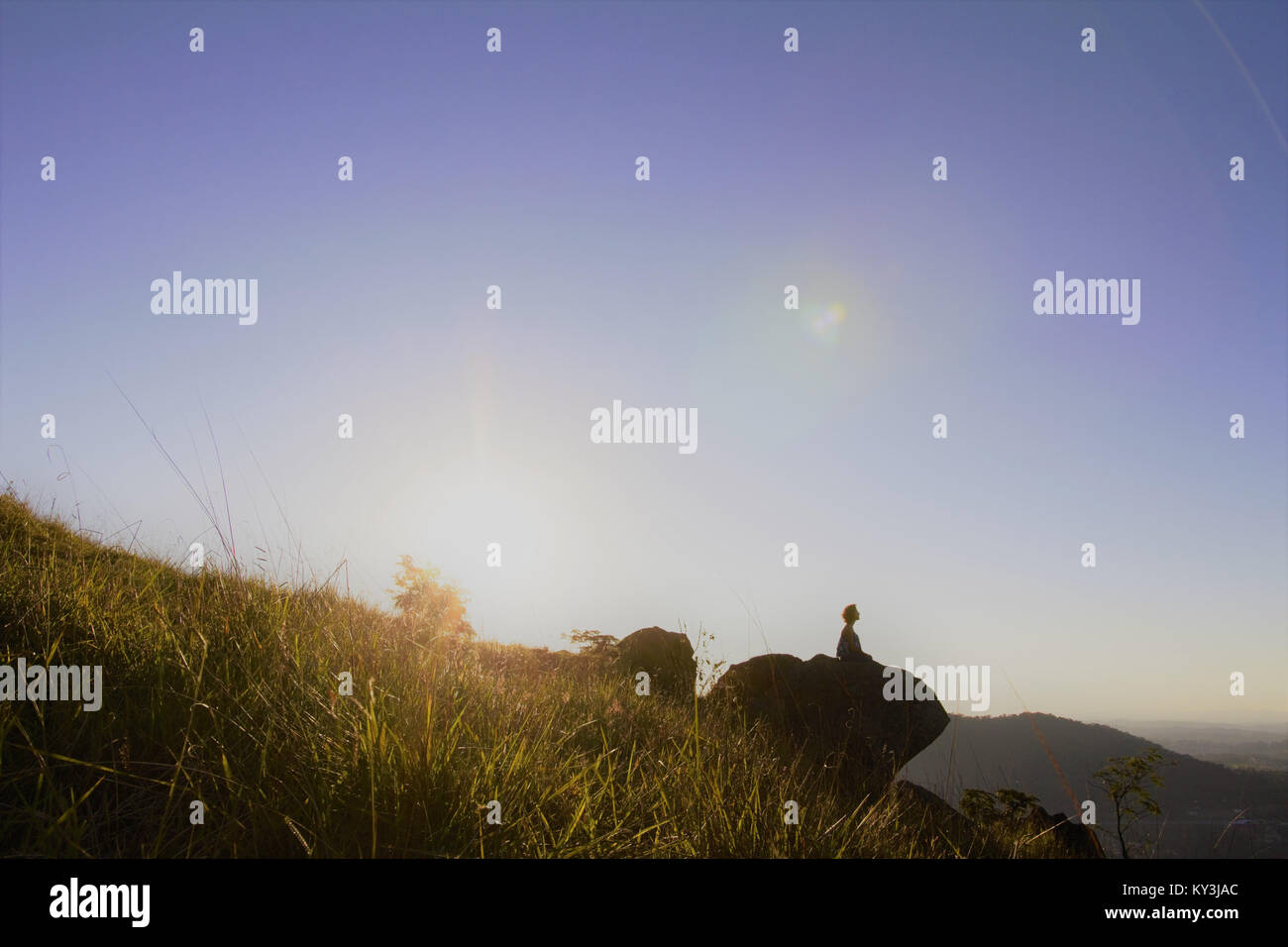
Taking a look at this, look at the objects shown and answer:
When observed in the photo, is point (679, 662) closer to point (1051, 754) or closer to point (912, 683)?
point (912, 683)

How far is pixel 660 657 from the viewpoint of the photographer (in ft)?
43.2

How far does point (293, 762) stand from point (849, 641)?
13021mm

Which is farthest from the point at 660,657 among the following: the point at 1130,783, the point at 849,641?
the point at 1130,783

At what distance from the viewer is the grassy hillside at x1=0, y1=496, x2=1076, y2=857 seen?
233 cm

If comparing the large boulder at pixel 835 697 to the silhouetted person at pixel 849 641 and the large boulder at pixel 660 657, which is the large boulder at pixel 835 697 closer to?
the silhouetted person at pixel 849 641

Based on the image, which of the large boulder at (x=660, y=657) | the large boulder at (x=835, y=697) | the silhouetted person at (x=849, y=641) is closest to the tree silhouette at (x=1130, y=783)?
the large boulder at (x=835, y=697)

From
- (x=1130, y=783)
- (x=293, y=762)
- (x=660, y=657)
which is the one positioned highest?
(x=293, y=762)

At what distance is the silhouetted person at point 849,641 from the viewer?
13767mm

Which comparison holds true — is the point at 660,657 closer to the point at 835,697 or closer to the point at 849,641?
the point at 835,697

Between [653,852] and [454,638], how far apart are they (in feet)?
14.2

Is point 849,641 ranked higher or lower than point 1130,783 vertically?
higher

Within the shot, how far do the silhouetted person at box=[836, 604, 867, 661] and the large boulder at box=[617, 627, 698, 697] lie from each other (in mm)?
3288

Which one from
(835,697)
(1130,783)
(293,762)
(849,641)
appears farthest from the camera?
(849,641)
